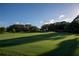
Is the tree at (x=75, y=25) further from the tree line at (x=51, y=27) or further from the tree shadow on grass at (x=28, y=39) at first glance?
the tree shadow on grass at (x=28, y=39)

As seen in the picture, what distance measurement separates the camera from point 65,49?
74.4 inches

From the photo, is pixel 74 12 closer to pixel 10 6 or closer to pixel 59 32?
pixel 59 32

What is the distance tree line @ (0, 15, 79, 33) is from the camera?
6.31ft

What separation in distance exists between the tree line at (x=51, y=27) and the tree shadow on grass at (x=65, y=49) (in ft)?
0.35

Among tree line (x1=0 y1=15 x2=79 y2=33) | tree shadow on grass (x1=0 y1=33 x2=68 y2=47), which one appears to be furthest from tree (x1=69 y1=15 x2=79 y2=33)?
tree shadow on grass (x1=0 y1=33 x2=68 y2=47)

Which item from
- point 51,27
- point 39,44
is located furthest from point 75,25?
point 39,44

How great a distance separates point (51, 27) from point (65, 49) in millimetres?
231

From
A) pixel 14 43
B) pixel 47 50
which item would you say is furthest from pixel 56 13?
pixel 14 43

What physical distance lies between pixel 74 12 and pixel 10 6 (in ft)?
1.85

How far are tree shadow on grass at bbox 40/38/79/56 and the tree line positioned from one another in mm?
105

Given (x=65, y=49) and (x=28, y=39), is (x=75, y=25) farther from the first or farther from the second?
(x=28, y=39)

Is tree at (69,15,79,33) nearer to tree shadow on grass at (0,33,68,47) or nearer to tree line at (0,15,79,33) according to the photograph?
tree line at (0,15,79,33)

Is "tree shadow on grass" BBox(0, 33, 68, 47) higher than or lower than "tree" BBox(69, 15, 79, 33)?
lower

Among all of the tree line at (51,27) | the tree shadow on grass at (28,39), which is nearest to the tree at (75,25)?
the tree line at (51,27)
